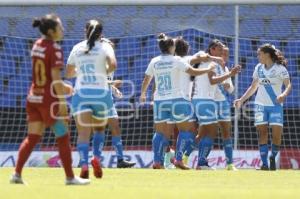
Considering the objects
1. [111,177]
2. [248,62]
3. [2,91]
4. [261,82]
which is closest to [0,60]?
[2,91]

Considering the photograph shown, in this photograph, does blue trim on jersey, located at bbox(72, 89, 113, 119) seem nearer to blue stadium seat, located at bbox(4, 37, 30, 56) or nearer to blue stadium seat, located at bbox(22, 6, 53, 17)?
blue stadium seat, located at bbox(22, 6, 53, 17)

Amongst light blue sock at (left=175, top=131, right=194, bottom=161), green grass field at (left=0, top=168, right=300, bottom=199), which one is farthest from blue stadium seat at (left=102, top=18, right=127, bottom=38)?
green grass field at (left=0, top=168, right=300, bottom=199)

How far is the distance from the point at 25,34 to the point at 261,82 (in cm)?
1048

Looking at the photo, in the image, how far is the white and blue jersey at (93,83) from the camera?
9984 mm

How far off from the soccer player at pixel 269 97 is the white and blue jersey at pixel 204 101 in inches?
25.4

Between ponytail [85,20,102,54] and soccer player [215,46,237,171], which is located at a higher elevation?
ponytail [85,20,102,54]

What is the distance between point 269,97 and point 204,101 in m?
1.09

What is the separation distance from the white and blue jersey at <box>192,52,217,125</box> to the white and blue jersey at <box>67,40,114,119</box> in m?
4.21

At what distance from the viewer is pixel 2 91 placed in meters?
23.0

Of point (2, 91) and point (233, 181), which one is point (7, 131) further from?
point (233, 181)

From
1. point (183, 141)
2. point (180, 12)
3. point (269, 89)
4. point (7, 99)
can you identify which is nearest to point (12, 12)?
point (7, 99)

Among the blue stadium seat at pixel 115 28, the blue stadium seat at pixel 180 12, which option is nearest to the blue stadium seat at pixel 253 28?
the blue stadium seat at pixel 180 12

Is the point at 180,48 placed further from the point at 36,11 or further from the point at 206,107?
the point at 36,11

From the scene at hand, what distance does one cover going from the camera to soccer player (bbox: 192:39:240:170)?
14.1 m
